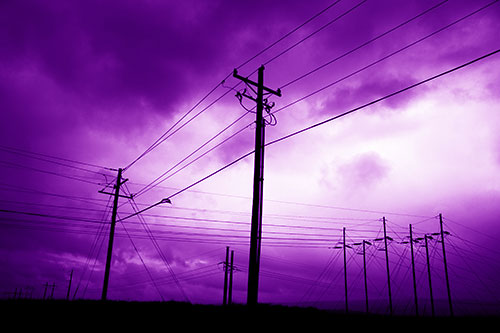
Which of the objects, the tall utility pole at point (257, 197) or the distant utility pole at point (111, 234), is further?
the distant utility pole at point (111, 234)

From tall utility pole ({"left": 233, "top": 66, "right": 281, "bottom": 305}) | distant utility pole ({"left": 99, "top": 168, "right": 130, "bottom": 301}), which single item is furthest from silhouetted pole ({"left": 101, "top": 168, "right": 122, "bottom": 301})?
tall utility pole ({"left": 233, "top": 66, "right": 281, "bottom": 305})

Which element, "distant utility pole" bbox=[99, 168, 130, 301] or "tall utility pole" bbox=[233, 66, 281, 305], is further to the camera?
"distant utility pole" bbox=[99, 168, 130, 301]

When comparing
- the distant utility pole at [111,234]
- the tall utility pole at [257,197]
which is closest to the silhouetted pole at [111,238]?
the distant utility pole at [111,234]

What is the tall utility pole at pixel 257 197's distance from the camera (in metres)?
13.4

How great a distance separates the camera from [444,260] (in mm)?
43719

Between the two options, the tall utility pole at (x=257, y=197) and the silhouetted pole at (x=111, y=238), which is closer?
the tall utility pole at (x=257, y=197)

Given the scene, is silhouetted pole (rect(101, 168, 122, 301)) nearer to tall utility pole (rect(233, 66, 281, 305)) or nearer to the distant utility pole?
the distant utility pole

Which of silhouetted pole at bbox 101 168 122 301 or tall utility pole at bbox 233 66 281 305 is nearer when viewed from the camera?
tall utility pole at bbox 233 66 281 305

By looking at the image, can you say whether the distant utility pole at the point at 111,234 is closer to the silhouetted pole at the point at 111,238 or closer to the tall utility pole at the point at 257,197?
the silhouetted pole at the point at 111,238

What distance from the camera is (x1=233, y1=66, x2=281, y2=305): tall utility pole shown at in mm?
13398

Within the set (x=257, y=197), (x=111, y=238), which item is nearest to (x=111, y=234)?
(x=111, y=238)

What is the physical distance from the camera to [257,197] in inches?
577

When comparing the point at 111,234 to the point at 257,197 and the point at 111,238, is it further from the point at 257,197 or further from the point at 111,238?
the point at 257,197

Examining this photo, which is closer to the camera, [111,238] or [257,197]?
[257,197]
